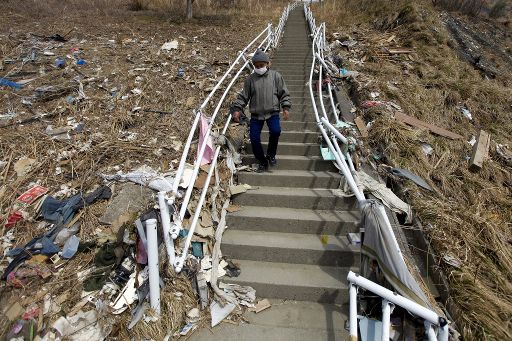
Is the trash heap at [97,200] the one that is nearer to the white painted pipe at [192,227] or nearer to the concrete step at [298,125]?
the white painted pipe at [192,227]

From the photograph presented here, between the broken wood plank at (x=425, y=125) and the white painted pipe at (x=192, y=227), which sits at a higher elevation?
the broken wood plank at (x=425, y=125)

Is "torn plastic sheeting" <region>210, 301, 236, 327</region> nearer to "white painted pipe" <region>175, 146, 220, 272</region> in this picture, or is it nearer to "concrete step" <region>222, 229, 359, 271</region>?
"white painted pipe" <region>175, 146, 220, 272</region>

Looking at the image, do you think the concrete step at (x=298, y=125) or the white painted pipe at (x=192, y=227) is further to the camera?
the concrete step at (x=298, y=125)

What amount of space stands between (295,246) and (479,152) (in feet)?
13.1

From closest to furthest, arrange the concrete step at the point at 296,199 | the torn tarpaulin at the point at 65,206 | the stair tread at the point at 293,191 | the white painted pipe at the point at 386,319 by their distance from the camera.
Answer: the white painted pipe at the point at 386,319 < the torn tarpaulin at the point at 65,206 < the concrete step at the point at 296,199 < the stair tread at the point at 293,191

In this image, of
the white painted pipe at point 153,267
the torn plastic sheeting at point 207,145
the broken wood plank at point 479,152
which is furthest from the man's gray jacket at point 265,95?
the broken wood plank at point 479,152

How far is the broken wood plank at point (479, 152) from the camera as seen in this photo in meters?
4.95

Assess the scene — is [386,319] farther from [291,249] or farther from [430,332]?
[291,249]

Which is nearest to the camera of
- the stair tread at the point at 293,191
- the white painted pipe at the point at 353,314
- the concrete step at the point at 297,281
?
the white painted pipe at the point at 353,314

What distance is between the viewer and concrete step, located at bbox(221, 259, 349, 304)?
3035 mm

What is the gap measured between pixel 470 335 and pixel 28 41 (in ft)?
34.1

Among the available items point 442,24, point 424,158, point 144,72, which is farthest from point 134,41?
point 442,24

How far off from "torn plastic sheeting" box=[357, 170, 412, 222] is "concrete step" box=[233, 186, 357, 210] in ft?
1.28

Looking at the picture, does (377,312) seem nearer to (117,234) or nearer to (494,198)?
(117,234)
